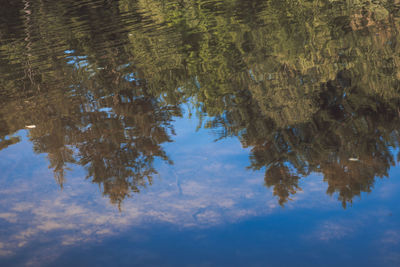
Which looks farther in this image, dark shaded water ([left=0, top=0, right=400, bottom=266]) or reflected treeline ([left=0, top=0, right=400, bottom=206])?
reflected treeline ([left=0, top=0, right=400, bottom=206])

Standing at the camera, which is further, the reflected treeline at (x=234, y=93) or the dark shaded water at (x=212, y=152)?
the reflected treeline at (x=234, y=93)

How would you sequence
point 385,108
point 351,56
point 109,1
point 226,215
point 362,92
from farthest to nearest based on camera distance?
point 109,1
point 351,56
point 362,92
point 385,108
point 226,215

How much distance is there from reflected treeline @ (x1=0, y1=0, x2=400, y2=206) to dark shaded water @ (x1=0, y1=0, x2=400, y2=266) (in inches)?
1.0

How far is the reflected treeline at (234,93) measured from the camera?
Result: 4289 millimetres

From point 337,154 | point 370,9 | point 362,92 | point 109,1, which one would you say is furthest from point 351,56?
point 109,1

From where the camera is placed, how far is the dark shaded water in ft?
10.8

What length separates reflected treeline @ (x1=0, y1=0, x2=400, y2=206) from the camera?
14.1ft

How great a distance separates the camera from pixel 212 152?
4.60m

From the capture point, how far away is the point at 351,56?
21.8ft

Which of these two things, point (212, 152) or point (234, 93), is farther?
point (234, 93)

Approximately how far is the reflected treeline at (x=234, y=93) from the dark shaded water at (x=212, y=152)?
0.02 meters

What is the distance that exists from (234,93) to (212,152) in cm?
157

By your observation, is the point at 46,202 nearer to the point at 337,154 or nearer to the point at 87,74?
the point at 337,154

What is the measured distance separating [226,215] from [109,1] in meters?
17.0
